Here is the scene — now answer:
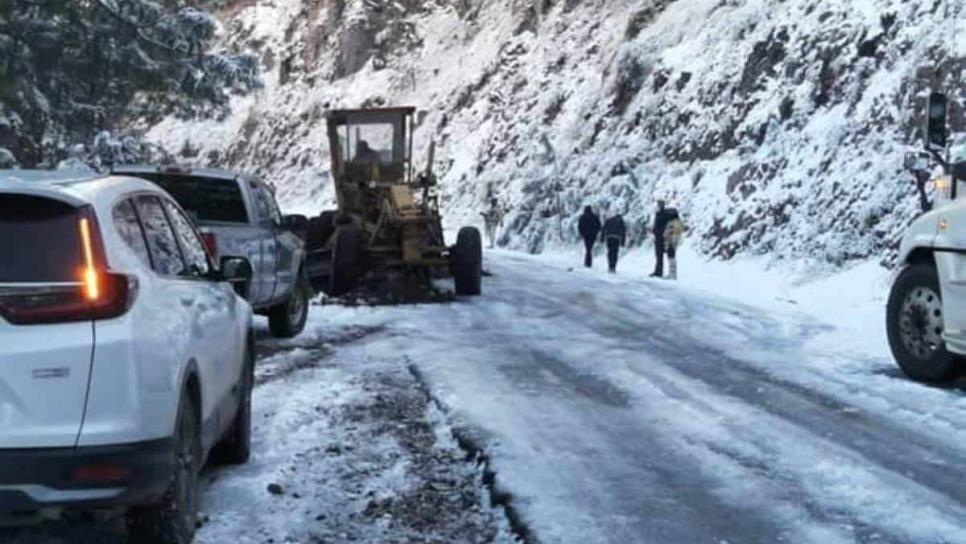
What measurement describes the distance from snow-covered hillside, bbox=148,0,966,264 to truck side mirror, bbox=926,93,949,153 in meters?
10.2

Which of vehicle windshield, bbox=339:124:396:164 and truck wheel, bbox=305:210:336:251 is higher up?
vehicle windshield, bbox=339:124:396:164

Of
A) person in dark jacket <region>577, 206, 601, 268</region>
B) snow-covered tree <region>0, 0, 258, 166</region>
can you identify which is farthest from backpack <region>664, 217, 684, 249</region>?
snow-covered tree <region>0, 0, 258, 166</region>

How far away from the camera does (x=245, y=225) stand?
1282cm

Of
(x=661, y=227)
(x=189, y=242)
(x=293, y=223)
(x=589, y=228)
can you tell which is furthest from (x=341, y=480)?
(x=589, y=228)

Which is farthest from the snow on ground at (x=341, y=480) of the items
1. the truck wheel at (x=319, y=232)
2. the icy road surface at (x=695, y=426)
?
the truck wheel at (x=319, y=232)

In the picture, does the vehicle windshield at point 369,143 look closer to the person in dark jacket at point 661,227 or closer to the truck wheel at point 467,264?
the truck wheel at point 467,264

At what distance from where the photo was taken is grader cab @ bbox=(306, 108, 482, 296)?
18.3 m

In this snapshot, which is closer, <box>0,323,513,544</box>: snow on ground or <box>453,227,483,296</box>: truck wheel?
<box>0,323,513,544</box>: snow on ground

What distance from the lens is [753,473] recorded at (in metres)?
7.06

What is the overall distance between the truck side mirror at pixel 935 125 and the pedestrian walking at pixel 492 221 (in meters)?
26.8

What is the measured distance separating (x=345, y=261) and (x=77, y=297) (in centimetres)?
1311

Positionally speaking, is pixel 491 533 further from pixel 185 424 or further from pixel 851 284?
pixel 851 284

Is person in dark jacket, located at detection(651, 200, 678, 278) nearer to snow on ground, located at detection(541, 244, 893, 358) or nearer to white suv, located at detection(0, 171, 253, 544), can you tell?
snow on ground, located at detection(541, 244, 893, 358)

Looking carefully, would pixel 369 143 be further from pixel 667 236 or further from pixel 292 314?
pixel 292 314
